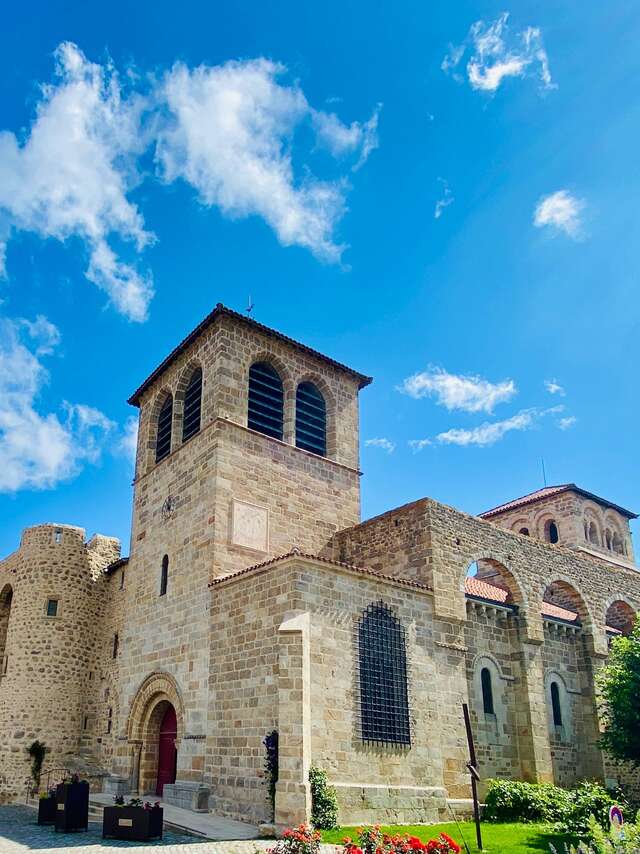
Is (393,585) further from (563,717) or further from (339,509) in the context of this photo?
(563,717)

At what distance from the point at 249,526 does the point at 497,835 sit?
874 centimetres

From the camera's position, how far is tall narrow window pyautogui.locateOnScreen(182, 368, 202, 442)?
20969 mm

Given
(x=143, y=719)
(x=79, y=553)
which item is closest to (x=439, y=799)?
(x=143, y=719)

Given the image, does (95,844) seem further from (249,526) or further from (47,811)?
(249,526)

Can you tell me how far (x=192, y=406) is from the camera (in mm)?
21453

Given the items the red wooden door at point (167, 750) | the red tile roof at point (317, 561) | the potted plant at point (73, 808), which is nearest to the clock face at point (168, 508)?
the red tile roof at point (317, 561)

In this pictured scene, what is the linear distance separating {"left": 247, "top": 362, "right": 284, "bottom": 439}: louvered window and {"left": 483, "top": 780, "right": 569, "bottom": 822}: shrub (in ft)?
34.2

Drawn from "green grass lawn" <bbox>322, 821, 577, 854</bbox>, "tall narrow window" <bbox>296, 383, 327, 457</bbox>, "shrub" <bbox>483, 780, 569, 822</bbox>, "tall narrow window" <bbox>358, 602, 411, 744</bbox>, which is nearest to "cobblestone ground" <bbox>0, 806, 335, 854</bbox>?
"green grass lawn" <bbox>322, 821, 577, 854</bbox>

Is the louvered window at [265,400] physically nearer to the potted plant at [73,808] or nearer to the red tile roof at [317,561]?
the red tile roof at [317,561]

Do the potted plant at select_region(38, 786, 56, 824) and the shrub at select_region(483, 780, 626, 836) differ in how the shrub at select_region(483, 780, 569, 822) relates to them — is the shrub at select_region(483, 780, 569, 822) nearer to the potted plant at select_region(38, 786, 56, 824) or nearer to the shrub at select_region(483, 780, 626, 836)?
the shrub at select_region(483, 780, 626, 836)

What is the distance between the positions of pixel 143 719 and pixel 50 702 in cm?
463

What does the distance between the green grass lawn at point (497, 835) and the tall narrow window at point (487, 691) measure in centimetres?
346

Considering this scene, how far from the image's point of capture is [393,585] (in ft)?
54.6

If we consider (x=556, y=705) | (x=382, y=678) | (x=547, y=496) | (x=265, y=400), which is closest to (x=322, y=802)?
(x=382, y=678)
